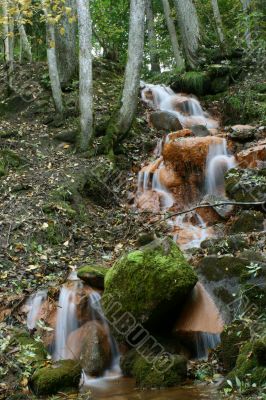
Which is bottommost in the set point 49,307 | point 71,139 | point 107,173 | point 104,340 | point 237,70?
point 104,340

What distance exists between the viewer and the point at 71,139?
40.0ft

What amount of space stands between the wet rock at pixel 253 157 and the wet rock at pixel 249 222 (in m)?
2.06

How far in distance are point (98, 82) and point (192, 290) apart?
11.0 m

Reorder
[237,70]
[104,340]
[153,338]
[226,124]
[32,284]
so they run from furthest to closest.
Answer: [237,70] < [226,124] < [32,284] < [104,340] < [153,338]

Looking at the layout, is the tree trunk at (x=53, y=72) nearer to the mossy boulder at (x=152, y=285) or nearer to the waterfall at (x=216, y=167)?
the waterfall at (x=216, y=167)

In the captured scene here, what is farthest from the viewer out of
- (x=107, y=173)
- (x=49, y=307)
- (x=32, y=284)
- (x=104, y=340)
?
(x=107, y=173)

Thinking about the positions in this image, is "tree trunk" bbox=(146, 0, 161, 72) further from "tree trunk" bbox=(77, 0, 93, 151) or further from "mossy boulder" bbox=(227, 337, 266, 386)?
"mossy boulder" bbox=(227, 337, 266, 386)

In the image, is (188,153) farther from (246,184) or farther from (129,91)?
(129,91)

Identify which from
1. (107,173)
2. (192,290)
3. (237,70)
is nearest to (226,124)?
(237,70)

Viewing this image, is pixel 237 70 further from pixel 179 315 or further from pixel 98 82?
pixel 179 315

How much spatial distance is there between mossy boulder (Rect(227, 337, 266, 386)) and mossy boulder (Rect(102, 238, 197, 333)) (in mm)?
1538

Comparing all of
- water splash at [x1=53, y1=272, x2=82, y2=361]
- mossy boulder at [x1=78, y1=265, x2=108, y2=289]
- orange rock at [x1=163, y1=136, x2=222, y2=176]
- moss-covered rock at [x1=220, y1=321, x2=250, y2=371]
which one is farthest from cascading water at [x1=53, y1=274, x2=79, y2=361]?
orange rock at [x1=163, y1=136, x2=222, y2=176]

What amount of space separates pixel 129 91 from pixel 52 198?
392cm

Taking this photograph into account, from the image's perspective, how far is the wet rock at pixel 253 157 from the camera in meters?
10.0
